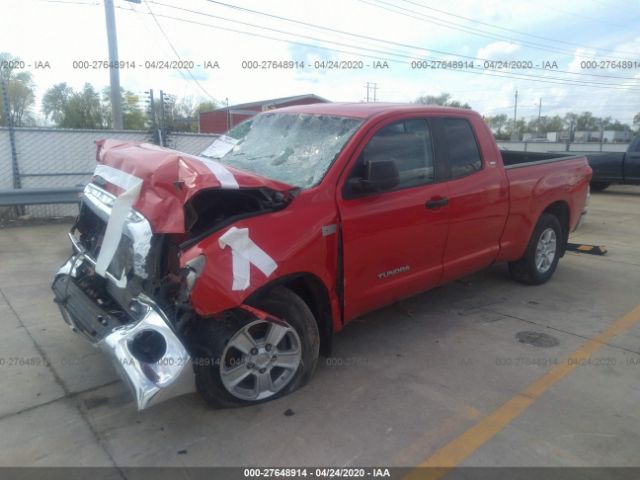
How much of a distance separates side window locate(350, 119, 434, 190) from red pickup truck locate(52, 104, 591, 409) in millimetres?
14

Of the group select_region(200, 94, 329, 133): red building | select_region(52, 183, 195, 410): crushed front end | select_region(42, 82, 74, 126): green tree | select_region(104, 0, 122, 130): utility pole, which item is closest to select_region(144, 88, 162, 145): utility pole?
select_region(104, 0, 122, 130): utility pole

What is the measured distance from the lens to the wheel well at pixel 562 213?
18.9ft

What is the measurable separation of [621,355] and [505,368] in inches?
41.2

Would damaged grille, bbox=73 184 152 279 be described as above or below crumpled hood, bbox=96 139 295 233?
below

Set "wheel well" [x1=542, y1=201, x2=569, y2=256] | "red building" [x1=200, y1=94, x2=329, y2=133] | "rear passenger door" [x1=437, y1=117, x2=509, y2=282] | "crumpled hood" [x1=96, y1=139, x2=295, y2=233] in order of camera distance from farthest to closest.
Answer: "red building" [x1=200, y1=94, x2=329, y2=133]
"wheel well" [x1=542, y1=201, x2=569, y2=256]
"rear passenger door" [x1=437, y1=117, x2=509, y2=282]
"crumpled hood" [x1=96, y1=139, x2=295, y2=233]

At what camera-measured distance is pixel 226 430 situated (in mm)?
2990

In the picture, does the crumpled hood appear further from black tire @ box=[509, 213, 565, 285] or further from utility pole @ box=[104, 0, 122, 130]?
utility pole @ box=[104, 0, 122, 130]

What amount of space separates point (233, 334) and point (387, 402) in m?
1.15

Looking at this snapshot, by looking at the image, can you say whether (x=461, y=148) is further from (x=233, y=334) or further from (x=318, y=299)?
(x=233, y=334)

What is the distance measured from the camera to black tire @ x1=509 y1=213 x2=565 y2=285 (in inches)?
216

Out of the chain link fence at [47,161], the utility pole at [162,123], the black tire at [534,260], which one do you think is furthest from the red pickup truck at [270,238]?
the chain link fence at [47,161]

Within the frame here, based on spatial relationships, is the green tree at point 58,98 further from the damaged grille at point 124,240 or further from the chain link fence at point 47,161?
the damaged grille at point 124,240

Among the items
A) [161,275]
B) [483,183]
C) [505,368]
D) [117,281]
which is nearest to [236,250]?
[161,275]

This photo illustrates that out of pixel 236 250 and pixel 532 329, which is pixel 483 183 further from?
pixel 236 250
